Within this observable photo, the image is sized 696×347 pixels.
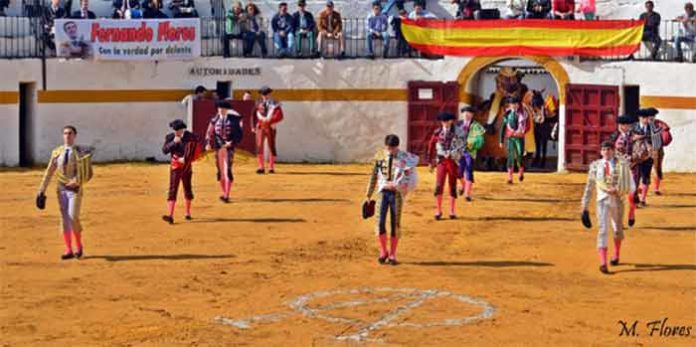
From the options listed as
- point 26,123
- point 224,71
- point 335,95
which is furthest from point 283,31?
point 26,123

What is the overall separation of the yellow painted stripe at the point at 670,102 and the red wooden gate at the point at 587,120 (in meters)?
0.62

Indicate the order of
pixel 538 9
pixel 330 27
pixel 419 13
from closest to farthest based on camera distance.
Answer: pixel 538 9, pixel 330 27, pixel 419 13

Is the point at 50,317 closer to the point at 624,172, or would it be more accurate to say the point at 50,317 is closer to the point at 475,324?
the point at 475,324

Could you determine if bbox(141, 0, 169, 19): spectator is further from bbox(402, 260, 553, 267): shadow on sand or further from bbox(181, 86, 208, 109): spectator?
bbox(402, 260, 553, 267): shadow on sand

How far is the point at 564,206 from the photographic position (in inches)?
948

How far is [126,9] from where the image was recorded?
101 ft

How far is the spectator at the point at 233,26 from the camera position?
30.8 meters

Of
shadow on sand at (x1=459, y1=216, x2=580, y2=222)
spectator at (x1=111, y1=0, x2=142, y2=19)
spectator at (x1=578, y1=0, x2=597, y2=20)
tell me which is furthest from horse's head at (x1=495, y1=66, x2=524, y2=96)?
shadow on sand at (x1=459, y1=216, x2=580, y2=222)

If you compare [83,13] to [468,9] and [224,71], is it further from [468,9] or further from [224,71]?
[468,9]

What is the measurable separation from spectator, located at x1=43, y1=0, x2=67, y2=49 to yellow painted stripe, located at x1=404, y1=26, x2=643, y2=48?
7242mm

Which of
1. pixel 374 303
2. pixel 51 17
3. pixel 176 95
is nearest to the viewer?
pixel 374 303

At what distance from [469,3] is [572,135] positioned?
365 cm

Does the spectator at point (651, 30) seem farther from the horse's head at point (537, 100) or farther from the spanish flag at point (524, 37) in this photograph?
the horse's head at point (537, 100)

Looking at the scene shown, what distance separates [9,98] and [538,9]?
11037 mm
